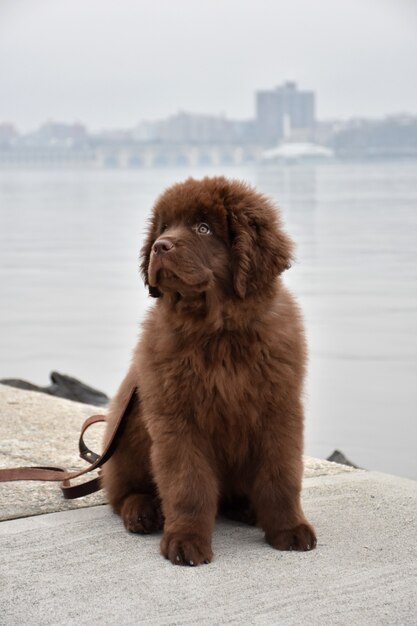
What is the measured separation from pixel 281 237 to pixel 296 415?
588mm

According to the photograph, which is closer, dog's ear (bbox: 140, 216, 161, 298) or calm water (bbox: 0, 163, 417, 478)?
dog's ear (bbox: 140, 216, 161, 298)

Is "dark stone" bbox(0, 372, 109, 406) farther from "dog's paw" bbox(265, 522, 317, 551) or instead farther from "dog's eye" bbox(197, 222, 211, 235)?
"dog's eye" bbox(197, 222, 211, 235)

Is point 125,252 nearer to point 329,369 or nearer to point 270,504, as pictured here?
point 329,369

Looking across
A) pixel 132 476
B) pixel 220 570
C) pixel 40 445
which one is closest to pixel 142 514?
pixel 132 476

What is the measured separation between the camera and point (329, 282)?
14445 millimetres

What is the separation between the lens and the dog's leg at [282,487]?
351 cm

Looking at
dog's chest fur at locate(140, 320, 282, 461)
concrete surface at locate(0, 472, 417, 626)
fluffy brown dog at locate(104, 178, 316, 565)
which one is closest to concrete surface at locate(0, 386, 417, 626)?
concrete surface at locate(0, 472, 417, 626)

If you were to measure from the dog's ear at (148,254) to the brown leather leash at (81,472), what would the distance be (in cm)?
46

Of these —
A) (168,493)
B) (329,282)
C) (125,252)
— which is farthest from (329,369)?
(125,252)

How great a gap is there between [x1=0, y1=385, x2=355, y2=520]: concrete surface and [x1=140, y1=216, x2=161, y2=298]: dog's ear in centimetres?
111

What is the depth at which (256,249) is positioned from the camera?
3389 millimetres

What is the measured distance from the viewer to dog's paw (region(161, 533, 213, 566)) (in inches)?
133

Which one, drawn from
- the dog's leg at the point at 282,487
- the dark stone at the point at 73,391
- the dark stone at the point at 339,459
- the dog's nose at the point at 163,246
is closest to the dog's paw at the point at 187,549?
the dog's leg at the point at 282,487

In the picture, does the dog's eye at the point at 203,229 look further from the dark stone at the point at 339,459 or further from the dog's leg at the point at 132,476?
the dark stone at the point at 339,459
